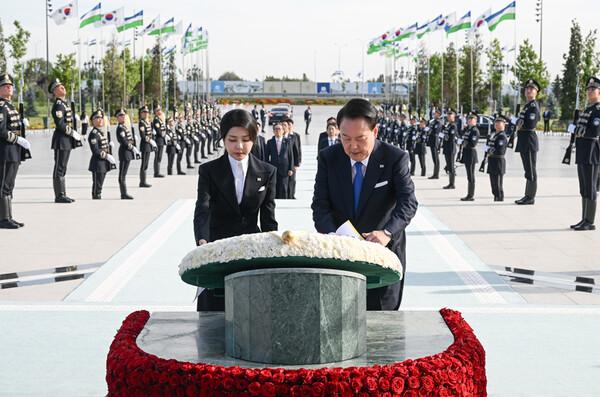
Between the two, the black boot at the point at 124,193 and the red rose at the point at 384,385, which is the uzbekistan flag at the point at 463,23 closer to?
the black boot at the point at 124,193

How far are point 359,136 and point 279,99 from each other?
101m

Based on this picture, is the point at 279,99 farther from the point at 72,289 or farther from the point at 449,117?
the point at 72,289

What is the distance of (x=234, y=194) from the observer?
4.89 meters

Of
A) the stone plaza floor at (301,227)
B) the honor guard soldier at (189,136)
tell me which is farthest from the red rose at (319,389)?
the honor guard soldier at (189,136)

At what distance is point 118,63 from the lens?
76.3 meters

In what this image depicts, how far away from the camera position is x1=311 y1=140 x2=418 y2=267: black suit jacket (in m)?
4.43

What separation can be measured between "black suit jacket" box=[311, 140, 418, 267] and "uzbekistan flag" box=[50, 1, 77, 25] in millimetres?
31305

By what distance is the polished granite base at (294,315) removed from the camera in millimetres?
2594

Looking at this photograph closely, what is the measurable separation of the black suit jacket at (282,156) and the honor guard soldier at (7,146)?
15.2 feet

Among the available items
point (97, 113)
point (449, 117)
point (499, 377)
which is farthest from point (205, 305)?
point (449, 117)

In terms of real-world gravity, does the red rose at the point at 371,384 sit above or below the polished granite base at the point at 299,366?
below

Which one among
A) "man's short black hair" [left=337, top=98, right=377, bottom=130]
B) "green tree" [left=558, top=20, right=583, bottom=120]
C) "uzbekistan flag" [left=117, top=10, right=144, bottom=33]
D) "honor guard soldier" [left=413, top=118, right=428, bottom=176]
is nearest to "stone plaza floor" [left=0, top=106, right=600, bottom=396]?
"man's short black hair" [left=337, top=98, right=377, bottom=130]

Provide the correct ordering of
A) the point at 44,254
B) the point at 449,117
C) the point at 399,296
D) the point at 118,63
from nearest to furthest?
the point at 399,296 < the point at 44,254 < the point at 449,117 < the point at 118,63

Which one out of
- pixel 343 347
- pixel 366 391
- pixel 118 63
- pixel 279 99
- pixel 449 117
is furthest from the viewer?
pixel 279 99
